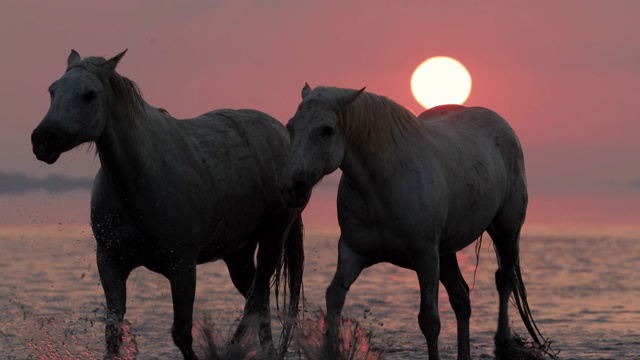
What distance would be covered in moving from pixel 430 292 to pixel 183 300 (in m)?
1.79

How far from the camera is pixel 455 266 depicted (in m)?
9.21

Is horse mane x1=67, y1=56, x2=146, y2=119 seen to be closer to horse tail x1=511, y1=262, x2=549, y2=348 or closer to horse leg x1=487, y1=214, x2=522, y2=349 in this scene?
horse leg x1=487, y1=214, x2=522, y2=349

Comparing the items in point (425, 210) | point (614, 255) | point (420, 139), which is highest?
point (420, 139)

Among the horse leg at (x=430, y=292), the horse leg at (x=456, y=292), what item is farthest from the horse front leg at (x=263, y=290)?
the horse leg at (x=430, y=292)

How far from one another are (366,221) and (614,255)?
31.7 meters

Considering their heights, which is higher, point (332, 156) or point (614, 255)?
point (332, 156)

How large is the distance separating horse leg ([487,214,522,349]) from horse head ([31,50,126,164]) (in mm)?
3910

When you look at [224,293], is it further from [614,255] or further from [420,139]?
[614,255]

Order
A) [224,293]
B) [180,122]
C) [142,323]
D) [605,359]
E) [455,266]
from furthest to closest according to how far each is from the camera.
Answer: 1. [224,293]
2. [142,323]
3. [605,359]
4. [455,266]
5. [180,122]

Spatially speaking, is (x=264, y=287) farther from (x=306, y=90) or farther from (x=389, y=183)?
(x=306, y=90)

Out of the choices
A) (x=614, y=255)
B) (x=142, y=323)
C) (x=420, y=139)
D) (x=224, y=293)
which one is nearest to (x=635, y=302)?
(x=224, y=293)

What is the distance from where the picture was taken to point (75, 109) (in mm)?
6801

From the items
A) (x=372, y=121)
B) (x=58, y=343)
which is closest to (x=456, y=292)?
(x=372, y=121)

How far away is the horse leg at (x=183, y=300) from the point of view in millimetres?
7730
